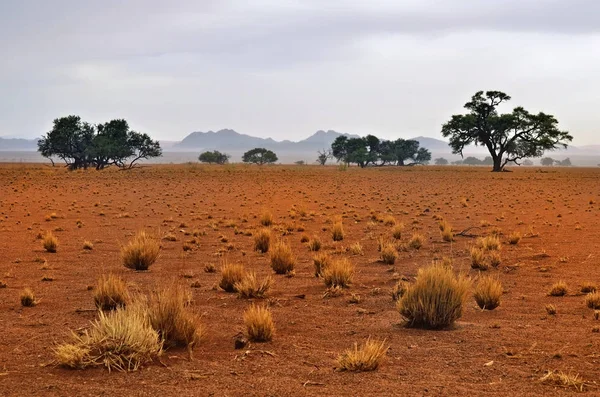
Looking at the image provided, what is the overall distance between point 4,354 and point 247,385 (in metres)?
3.16

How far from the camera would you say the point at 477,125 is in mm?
77188

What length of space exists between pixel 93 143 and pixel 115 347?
84.0 m

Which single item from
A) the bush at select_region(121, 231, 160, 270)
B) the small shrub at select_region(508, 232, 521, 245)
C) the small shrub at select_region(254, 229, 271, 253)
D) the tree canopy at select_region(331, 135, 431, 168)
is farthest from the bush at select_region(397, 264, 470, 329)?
the tree canopy at select_region(331, 135, 431, 168)

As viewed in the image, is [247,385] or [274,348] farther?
[274,348]

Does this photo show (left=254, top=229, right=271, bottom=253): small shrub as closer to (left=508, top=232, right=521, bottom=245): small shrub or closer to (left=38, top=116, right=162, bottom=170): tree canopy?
(left=508, top=232, right=521, bottom=245): small shrub

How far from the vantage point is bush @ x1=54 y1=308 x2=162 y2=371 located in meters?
6.40

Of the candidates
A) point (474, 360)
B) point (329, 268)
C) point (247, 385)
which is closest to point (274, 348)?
point (247, 385)

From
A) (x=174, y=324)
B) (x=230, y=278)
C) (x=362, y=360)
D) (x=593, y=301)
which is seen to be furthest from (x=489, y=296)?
(x=174, y=324)

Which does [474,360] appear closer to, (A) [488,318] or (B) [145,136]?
(A) [488,318]

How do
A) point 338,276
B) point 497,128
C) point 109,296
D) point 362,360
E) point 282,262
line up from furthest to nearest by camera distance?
point 497,128 → point 282,262 → point 338,276 → point 109,296 → point 362,360

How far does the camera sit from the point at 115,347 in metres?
6.54

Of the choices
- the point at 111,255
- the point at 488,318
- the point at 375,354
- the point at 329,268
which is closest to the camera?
the point at 375,354

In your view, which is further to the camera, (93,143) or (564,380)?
(93,143)

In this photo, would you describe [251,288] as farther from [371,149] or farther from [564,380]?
[371,149]
